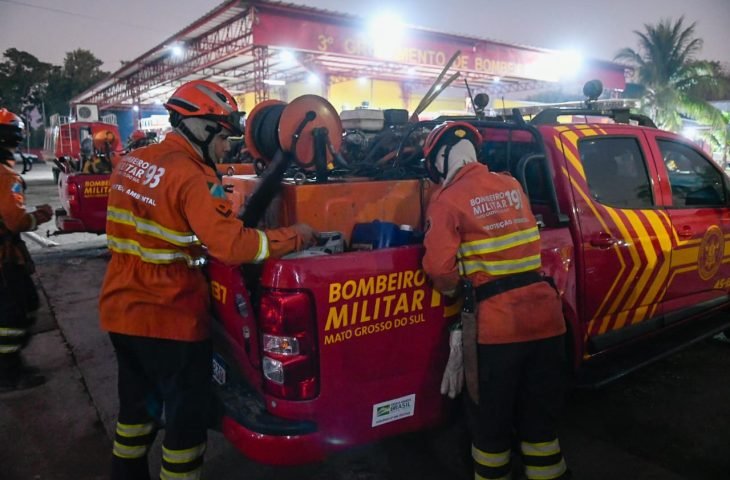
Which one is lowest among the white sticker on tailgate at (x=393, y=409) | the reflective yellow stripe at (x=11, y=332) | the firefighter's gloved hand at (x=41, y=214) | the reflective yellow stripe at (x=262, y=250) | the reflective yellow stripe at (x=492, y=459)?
the reflective yellow stripe at (x=11, y=332)

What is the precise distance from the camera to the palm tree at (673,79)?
21.7 metres

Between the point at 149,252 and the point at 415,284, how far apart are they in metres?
1.14

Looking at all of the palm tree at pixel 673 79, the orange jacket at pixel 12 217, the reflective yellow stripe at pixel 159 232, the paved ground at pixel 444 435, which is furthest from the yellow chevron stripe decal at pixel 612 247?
the palm tree at pixel 673 79

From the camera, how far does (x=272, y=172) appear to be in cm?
262

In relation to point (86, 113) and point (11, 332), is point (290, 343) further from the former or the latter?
point (86, 113)

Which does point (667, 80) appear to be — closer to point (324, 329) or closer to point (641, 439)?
point (641, 439)

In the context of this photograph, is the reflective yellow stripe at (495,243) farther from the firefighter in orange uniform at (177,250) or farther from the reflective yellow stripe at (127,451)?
the reflective yellow stripe at (127,451)

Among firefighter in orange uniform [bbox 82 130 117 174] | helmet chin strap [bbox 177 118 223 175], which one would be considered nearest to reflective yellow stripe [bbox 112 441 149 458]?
helmet chin strap [bbox 177 118 223 175]

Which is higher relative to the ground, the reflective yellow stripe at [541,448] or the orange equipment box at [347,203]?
the orange equipment box at [347,203]

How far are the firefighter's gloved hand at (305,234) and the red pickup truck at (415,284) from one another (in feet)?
0.31

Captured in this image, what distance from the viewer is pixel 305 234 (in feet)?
7.59

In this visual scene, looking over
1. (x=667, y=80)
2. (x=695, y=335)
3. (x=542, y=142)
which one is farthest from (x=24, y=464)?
(x=667, y=80)

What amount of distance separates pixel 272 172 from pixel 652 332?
273 cm

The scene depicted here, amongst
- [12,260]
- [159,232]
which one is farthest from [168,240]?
[12,260]
